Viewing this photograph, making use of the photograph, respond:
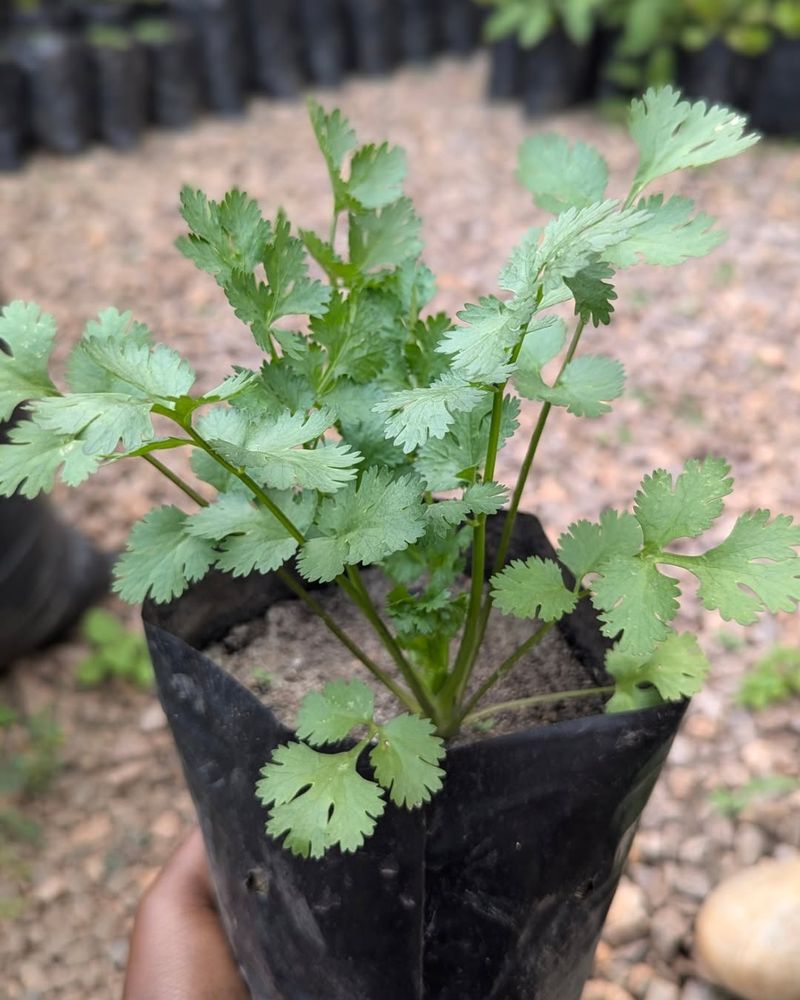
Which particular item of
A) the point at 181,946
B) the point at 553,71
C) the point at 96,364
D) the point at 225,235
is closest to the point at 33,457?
the point at 96,364

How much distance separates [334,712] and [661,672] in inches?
9.2

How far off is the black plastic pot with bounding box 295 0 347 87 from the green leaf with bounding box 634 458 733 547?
3527mm

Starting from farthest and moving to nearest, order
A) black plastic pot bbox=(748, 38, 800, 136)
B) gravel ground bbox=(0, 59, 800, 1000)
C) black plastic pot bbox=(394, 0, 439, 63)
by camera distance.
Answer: black plastic pot bbox=(394, 0, 439, 63), black plastic pot bbox=(748, 38, 800, 136), gravel ground bbox=(0, 59, 800, 1000)

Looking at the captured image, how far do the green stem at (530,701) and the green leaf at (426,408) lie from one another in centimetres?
26

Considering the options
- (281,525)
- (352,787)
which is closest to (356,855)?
(352,787)

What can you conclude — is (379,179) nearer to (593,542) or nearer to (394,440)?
(394,440)

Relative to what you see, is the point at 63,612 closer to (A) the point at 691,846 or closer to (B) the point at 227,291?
(A) the point at 691,846

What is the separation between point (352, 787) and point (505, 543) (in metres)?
0.21

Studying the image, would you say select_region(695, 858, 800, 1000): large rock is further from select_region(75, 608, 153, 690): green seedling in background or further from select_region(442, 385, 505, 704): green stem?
select_region(75, 608, 153, 690): green seedling in background

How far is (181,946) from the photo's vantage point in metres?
1.00

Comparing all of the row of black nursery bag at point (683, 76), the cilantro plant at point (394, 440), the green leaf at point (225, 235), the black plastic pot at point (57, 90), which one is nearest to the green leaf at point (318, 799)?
the cilantro plant at point (394, 440)

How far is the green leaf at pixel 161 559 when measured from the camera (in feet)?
2.41

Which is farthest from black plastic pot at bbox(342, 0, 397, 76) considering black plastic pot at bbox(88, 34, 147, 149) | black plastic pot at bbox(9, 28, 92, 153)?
black plastic pot at bbox(9, 28, 92, 153)

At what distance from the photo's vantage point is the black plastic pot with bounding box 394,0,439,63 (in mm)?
3980
